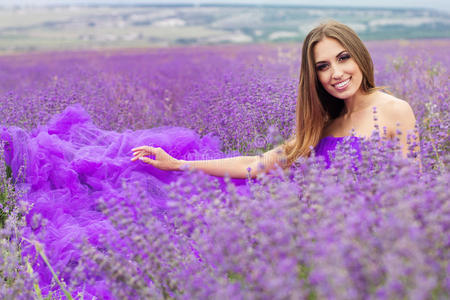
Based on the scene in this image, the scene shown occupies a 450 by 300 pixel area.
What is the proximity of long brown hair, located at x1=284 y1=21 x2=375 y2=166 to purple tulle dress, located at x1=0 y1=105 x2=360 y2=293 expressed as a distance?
0.48 feet

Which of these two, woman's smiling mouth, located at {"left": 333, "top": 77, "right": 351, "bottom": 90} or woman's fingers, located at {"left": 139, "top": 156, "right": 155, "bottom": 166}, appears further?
woman's fingers, located at {"left": 139, "top": 156, "right": 155, "bottom": 166}

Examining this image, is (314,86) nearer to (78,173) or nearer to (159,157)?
(159,157)

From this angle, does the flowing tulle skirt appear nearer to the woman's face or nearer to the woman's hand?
the woman's hand

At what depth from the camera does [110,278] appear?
1.13 meters

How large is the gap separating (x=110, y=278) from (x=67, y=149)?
1.46m

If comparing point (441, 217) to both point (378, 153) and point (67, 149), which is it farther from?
point (67, 149)

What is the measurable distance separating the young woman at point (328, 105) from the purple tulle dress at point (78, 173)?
12 cm

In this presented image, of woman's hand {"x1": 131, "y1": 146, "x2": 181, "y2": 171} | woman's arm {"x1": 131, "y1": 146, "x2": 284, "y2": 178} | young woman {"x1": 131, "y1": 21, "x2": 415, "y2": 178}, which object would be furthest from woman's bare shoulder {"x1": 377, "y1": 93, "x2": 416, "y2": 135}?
woman's hand {"x1": 131, "y1": 146, "x2": 181, "y2": 171}

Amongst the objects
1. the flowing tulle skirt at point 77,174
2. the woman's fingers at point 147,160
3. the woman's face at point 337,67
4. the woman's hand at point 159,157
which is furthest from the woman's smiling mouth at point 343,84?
the woman's fingers at point 147,160

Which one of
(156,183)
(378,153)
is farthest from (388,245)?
(156,183)

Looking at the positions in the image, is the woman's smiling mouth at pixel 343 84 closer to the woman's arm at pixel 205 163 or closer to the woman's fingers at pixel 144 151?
the woman's arm at pixel 205 163

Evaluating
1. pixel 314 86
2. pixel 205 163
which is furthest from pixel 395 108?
pixel 205 163

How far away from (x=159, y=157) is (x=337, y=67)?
108 centimetres

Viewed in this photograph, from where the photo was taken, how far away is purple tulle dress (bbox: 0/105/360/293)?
6.61ft
